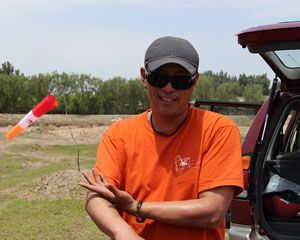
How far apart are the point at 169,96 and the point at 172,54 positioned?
0.16 metres

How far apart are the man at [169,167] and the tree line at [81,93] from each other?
2821 cm

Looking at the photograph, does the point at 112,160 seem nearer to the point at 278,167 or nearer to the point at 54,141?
the point at 278,167

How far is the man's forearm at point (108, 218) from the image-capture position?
6.23 ft

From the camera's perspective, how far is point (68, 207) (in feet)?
23.9

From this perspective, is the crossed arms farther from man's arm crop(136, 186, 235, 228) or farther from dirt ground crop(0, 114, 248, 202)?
dirt ground crop(0, 114, 248, 202)

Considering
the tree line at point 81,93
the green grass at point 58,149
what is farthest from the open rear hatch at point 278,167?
the tree line at point 81,93

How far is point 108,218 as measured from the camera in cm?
194

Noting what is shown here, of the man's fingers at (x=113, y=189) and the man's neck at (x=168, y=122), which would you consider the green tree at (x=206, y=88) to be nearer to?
the man's neck at (x=168, y=122)

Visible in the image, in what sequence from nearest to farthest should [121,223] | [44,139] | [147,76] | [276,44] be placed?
[121,223]
[147,76]
[276,44]
[44,139]

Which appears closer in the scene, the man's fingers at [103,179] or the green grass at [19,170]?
the man's fingers at [103,179]

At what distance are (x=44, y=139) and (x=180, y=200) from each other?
18.6m

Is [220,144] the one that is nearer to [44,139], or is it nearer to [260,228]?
[260,228]

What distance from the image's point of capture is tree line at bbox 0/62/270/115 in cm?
3194

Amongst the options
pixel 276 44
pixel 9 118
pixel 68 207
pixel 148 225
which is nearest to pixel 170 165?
pixel 148 225
